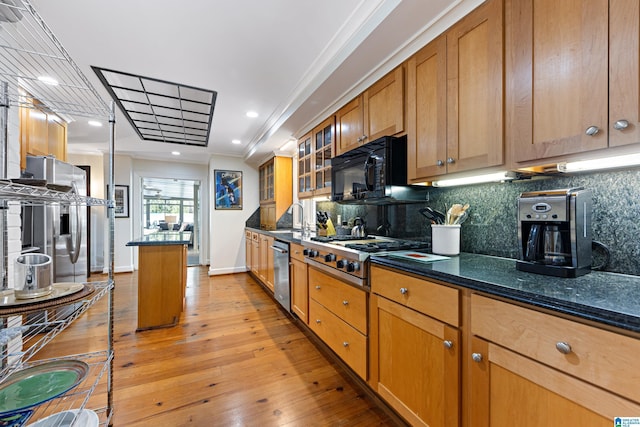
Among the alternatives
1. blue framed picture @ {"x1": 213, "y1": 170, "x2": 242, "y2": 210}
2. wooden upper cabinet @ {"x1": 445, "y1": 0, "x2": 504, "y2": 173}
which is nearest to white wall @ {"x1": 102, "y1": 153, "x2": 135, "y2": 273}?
blue framed picture @ {"x1": 213, "y1": 170, "x2": 242, "y2": 210}

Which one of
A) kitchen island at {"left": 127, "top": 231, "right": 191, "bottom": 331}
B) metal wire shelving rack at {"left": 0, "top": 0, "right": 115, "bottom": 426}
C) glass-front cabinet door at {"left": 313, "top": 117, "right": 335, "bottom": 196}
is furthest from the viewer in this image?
glass-front cabinet door at {"left": 313, "top": 117, "right": 335, "bottom": 196}

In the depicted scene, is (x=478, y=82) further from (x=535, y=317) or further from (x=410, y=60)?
(x=535, y=317)

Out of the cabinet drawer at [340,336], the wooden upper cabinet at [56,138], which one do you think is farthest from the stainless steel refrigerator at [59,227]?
the cabinet drawer at [340,336]

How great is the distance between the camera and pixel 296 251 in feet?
8.73

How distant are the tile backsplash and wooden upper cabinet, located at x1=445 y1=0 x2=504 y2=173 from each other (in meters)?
0.34

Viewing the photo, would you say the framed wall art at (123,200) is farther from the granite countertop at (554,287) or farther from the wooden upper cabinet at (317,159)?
the granite countertop at (554,287)

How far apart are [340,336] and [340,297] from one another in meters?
0.28

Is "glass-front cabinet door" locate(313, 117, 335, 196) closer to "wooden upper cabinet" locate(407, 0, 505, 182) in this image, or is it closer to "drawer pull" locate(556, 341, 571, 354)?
"wooden upper cabinet" locate(407, 0, 505, 182)

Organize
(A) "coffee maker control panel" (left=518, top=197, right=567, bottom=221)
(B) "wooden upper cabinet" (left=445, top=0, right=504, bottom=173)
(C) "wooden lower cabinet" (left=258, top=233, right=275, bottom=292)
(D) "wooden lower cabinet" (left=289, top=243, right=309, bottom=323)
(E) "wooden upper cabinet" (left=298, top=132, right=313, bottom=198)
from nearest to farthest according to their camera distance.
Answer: (A) "coffee maker control panel" (left=518, top=197, right=567, bottom=221)
(B) "wooden upper cabinet" (left=445, top=0, right=504, bottom=173)
(D) "wooden lower cabinet" (left=289, top=243, right=309, bottom=323)
(E) "wooden upper cabinet" (left=298, top=132, right=313, bottom=198)
(C) "wooden lower cabinet" (left=258, top=233, right=275, bottom=292)

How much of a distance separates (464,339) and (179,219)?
10.2 metres

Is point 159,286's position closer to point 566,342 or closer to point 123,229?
point 566,342

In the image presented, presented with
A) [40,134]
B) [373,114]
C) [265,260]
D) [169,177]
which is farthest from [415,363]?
[169,177]

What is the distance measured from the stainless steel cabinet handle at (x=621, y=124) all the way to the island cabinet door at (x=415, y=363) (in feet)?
2.99

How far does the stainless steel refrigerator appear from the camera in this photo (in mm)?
2463
